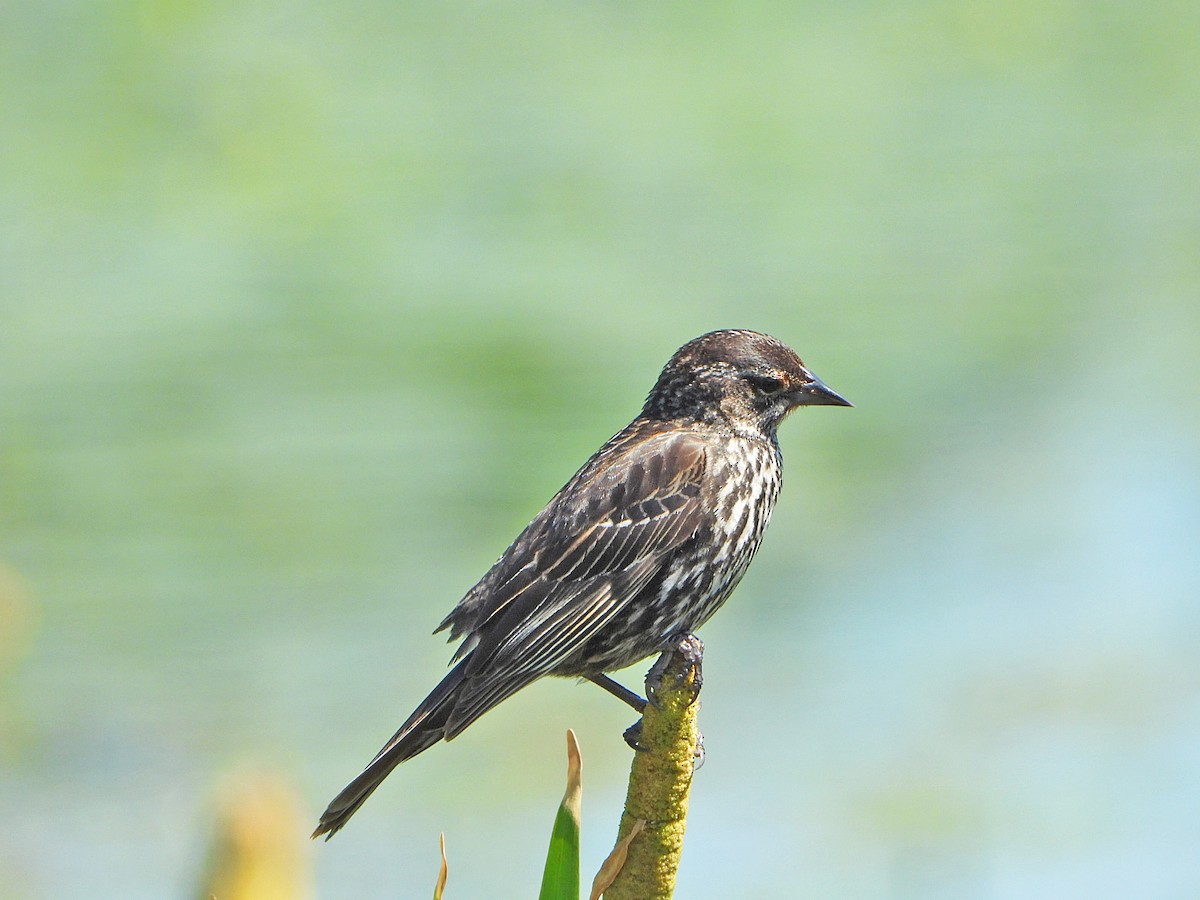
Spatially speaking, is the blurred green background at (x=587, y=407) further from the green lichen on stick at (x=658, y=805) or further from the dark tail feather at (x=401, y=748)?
the green lichen on stick at (x=658, y=805)

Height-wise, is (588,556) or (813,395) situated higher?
(813,395)

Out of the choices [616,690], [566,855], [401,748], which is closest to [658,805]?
[566,855]

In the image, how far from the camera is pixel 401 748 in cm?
298

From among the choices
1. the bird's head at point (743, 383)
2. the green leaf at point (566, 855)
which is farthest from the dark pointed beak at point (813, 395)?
the green leaf at point (566, 855)

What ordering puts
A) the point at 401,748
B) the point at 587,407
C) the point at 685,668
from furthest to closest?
the point at 587,407 → the point at 401,748 → the point at 685,668

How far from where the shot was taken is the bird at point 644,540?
3311 mm

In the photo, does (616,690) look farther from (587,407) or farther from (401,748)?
(587,407)

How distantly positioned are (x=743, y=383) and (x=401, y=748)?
4.06ft

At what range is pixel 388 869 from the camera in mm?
5121

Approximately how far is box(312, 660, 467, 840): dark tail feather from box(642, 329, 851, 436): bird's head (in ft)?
2.93

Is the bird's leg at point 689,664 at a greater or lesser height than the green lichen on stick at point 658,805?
greater

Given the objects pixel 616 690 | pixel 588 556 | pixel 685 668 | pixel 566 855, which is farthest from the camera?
pixel 616 690

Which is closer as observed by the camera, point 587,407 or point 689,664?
point 689,664

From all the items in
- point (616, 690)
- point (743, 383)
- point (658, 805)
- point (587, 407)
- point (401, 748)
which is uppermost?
point (587, 407)
